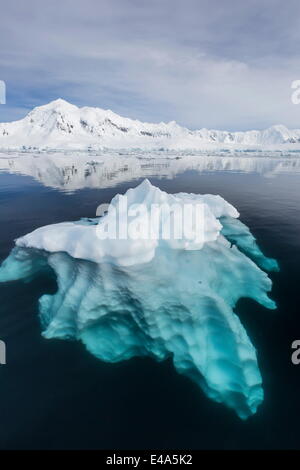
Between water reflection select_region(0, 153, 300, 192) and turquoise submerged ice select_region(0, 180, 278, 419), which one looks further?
water reflection select_region(0, 153, 300, 192)

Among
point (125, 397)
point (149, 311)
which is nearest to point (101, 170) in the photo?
point (149, 311)

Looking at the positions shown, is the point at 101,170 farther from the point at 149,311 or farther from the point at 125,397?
the point at 125,397

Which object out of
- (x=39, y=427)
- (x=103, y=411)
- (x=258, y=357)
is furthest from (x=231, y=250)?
(x=39, y=427)

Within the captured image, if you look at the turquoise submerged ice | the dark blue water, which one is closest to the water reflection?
the turquoise submerged ice

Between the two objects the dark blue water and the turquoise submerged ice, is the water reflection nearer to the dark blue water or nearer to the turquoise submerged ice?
the turquoise submerged ice

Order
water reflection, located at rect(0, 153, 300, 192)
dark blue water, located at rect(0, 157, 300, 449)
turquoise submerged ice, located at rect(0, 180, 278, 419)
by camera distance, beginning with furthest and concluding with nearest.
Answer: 1. water reflection, located at rect(0, 153, 300, 192)
2. turquoise submerged ice, located at rect(0, 180, 278, 419)
3. dark blue water, located at rect(0, 157, 300, 449)

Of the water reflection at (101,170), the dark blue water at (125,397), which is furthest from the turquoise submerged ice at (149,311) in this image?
the water reflection at (101,170)

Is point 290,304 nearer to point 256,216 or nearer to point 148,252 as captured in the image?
point 148,252

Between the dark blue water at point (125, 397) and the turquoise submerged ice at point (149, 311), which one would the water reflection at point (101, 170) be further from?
the dark blue water at point (125, 397)
